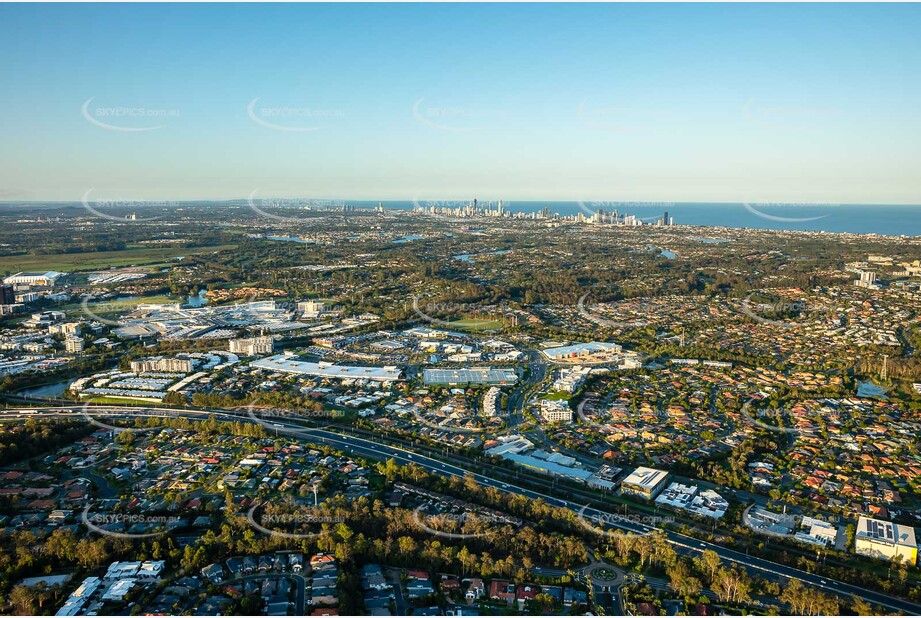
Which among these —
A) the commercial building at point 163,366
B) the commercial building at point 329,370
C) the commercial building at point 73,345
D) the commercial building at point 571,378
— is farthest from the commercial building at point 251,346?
the commercial building at point 571,378

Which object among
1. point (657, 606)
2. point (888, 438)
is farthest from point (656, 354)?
point (657, 606)

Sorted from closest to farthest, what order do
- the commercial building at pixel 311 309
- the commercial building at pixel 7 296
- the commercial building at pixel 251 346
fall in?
1. the commercial building at pixel 251 346
2. the commercial building at pixel 311 309
3. the commercial building at pixel 7 296

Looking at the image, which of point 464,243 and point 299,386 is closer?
point 299,386

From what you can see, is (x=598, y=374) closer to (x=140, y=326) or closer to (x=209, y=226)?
(x=140, y=326)

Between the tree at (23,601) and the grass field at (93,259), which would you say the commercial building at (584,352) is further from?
the grass field at (93,259)

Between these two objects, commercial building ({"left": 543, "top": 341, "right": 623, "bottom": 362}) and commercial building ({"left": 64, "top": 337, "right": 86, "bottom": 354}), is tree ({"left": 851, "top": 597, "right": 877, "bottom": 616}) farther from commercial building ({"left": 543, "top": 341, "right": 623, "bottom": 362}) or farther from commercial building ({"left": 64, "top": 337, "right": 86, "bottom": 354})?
commercial building ({"left": 64, "top": 337, "right": 86, "bottom": 354})

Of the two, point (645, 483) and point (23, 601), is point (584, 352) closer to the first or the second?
point (645, 483)
